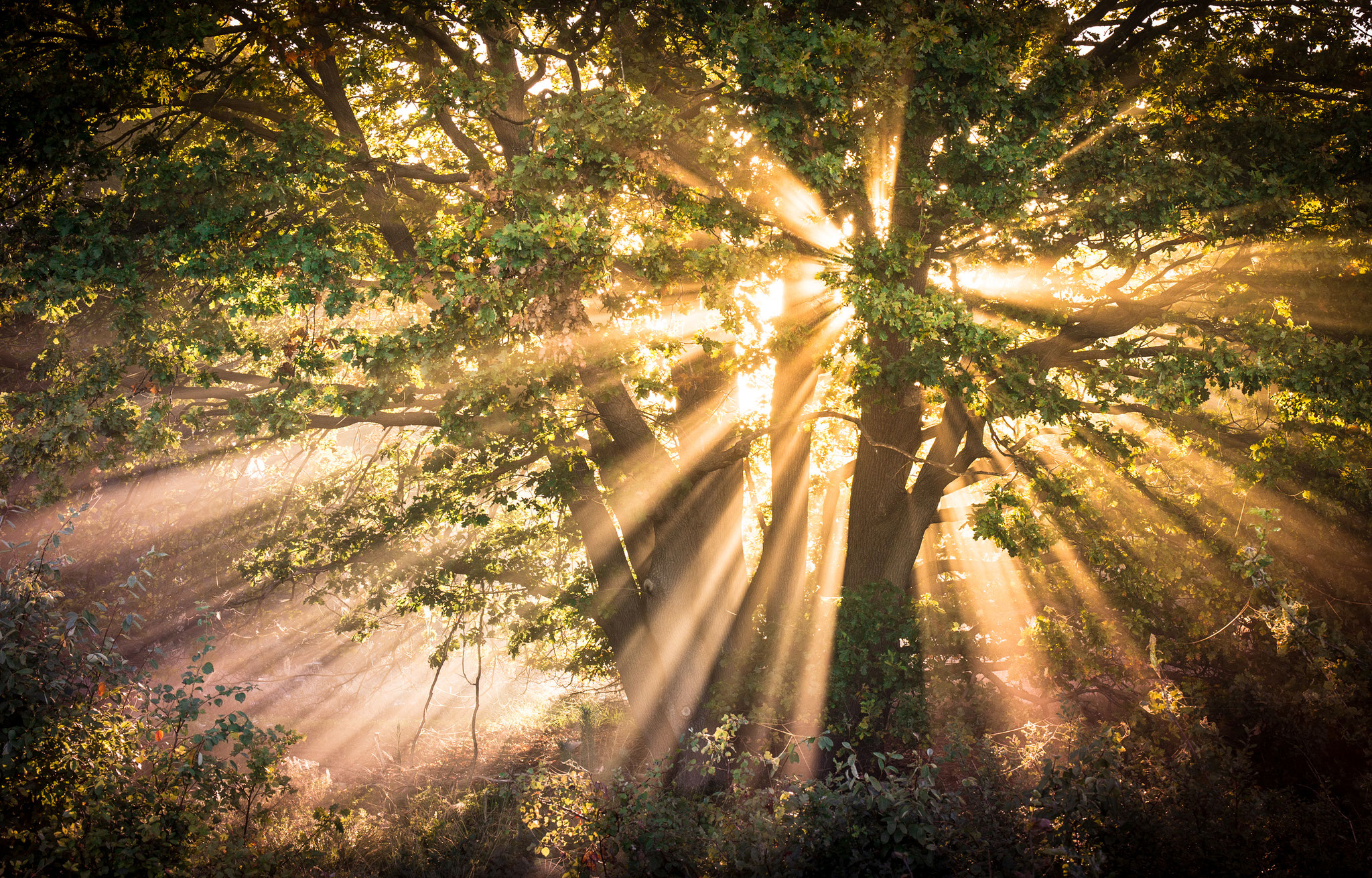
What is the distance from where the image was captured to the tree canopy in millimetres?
6715

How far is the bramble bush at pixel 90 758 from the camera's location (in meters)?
4.70

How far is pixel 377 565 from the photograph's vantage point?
12070mm

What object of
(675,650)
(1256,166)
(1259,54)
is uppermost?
(1259,54)

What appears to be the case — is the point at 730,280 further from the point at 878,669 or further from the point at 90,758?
the point at 90,758

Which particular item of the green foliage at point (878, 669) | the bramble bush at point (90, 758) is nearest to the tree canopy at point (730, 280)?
the green foliage at point (878, 669)

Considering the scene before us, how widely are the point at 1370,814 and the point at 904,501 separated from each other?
576 cm

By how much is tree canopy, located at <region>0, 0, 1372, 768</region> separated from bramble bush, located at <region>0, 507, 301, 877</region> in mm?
2674

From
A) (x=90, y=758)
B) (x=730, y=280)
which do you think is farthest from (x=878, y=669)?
(x=90, y=758)

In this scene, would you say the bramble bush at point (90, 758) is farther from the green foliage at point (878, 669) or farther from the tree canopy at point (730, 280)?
the green foliage at point (878, 669)

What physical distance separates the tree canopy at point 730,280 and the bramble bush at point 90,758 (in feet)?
8.77

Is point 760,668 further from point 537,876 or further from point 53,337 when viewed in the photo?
point 53,337

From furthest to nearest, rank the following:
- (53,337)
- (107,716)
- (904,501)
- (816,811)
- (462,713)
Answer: (462,713) < (904,501) < (53,337) < (107,716) < (816,811)

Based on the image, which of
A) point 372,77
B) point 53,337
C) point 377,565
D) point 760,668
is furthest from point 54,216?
point 760,668

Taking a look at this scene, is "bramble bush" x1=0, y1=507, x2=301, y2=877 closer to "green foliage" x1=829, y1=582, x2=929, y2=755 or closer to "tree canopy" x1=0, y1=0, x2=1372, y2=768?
"tree canopy" x1=0, y1=0, x2=1372, y2=768
